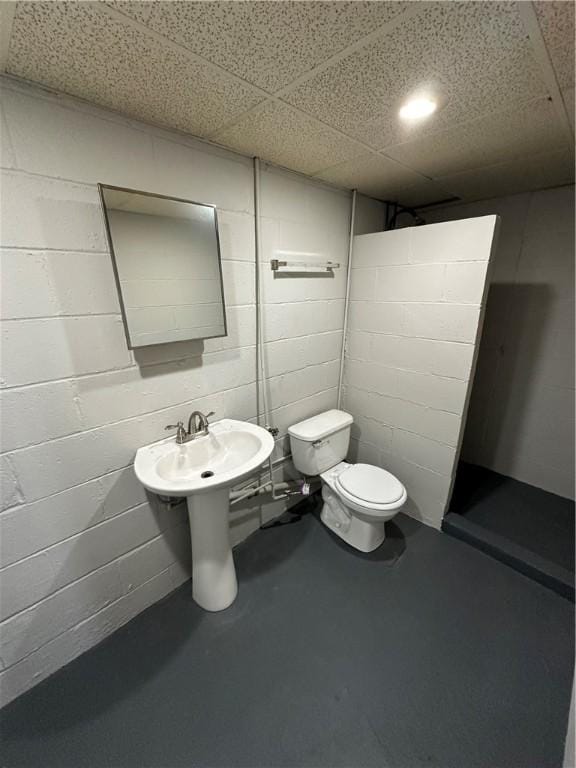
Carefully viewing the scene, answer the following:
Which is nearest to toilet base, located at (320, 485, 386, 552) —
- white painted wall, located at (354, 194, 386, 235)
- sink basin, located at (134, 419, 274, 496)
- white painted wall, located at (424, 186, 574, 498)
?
sink basin, located at (134, 419, 274, 496)

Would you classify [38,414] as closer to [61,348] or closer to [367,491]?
[61,348]

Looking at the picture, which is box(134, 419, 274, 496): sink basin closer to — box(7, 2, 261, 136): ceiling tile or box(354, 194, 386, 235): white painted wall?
box(7, 2, 261, 136): ceiling tile

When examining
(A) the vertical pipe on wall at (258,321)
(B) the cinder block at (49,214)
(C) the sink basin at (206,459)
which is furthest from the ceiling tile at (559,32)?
(C) the sink basin at (206,459)

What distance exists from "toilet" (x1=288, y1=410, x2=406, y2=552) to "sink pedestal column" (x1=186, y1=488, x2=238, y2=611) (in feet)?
2.20

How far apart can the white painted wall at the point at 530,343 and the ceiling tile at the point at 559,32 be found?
4.72 feet

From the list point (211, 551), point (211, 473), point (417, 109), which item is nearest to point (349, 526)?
point (211, 551)

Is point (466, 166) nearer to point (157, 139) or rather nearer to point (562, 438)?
point (157, 139)

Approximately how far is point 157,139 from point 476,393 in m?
2.65

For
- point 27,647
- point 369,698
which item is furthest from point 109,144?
point 369,698

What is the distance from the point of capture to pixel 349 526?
6.30 feet

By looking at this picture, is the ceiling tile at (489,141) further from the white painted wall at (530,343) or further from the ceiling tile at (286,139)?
the white painted wall at (530,343)

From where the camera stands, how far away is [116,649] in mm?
1405

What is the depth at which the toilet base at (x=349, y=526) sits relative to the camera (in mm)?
1854

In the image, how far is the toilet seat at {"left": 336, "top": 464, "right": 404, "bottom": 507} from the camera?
1756 millimetres
